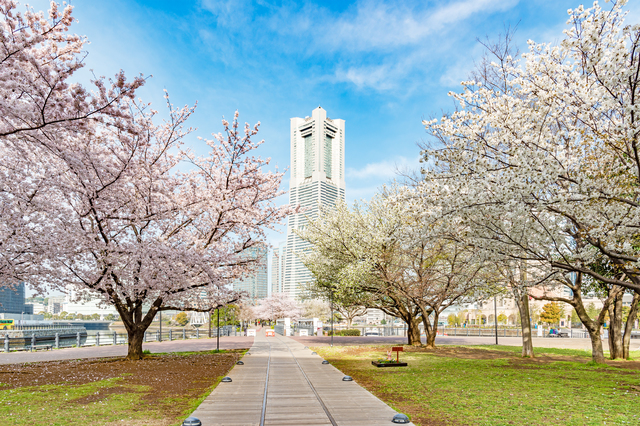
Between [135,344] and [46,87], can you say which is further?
[135,344]

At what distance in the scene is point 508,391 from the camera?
31.3 feet

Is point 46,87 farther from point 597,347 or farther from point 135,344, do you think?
point 597,347

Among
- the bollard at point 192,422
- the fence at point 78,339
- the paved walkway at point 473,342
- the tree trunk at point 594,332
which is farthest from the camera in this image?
the paved walkway at point 473,342

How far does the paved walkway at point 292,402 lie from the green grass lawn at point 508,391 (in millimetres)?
707

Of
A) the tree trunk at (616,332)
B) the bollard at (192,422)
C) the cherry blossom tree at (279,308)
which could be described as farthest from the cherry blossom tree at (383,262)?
the cherry blossom tree at (279,308)

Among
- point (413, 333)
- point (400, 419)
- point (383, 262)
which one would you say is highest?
point (383, 262)

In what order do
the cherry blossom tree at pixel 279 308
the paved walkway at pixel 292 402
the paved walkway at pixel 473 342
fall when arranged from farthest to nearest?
the cherry blossom tree at pixel 279 308
the paved walkway at pixel 473 342
the paved walkway at pixel 292 402

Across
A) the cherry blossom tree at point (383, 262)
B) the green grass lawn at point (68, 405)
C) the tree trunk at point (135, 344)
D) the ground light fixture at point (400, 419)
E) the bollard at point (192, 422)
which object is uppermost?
the cherry blossom tree at point (383, 262)

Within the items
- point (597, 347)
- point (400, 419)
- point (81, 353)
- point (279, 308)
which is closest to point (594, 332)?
point (597, 347)

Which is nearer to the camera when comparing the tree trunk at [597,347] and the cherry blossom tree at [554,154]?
the cherry blossom tree at [554,154]

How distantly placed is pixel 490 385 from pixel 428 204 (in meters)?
5.21

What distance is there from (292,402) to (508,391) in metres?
5.26

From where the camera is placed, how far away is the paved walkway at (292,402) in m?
6.91

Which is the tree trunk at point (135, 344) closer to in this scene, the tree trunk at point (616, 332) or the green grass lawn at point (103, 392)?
the green grass lawn at point (103, 392)
